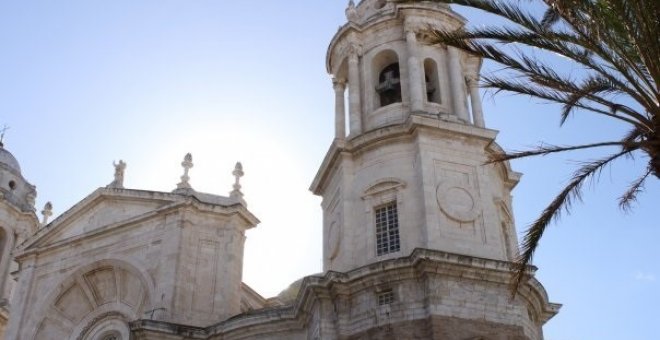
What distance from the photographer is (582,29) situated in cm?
1422

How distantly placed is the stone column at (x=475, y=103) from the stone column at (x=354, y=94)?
148 inches

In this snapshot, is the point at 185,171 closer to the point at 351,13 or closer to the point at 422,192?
the point at 351,13

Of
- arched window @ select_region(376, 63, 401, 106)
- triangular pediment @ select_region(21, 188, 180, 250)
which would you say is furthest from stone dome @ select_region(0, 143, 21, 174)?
arched window @ select_region(376, 63, 401, 106)

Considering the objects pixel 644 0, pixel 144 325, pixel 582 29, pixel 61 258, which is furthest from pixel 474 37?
pixel 61 258

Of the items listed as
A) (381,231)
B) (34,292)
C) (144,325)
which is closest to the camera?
(381,231)

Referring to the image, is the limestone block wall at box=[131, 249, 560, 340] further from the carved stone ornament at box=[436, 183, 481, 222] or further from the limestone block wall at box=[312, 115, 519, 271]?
the carved stone ornament at box=[436, 183, 481, 222]

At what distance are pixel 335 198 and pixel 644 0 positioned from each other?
15020 mm

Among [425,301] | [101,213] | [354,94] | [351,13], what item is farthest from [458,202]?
[101,213]

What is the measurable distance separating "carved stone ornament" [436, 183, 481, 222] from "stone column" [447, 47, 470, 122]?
3.13m

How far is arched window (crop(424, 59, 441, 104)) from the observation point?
28.3 metres

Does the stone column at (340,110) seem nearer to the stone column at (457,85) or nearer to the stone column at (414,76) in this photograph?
the stone column at (414,76)

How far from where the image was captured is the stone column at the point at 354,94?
27.7 m

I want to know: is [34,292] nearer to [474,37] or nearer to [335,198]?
[335,198]

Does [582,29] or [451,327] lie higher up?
[582,29]
